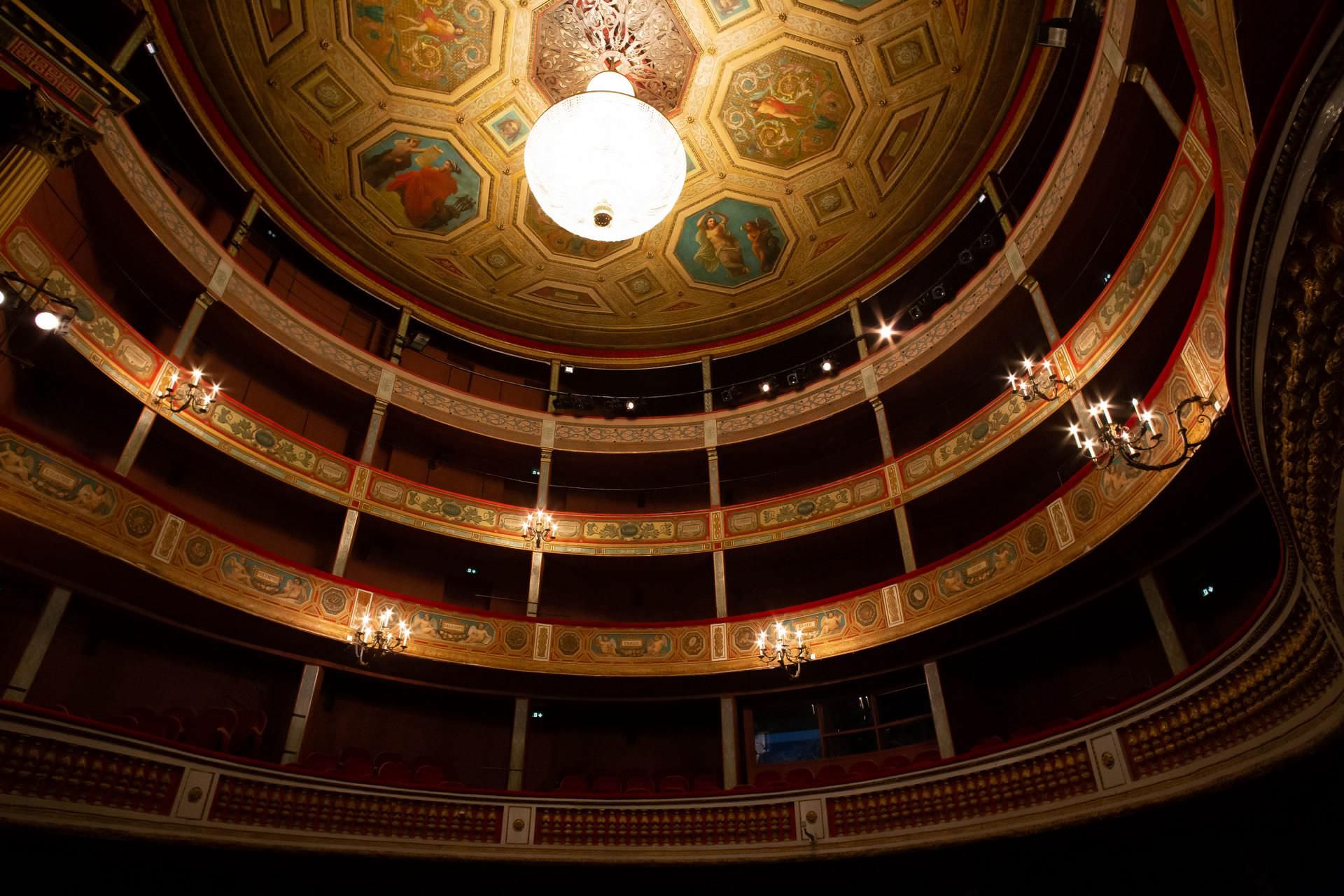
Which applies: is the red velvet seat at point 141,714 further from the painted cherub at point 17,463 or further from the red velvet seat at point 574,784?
the red velvet seat at point 574,784

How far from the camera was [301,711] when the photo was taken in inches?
408

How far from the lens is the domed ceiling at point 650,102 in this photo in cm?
1187

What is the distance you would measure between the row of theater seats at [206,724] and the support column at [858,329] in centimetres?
1163

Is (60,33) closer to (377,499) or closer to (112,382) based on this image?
(112,382)

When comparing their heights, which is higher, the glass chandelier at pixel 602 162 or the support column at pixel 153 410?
the glass chandelier at pixel 602 162

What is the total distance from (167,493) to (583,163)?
7.87 meters

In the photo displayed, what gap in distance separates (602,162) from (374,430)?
6.59m

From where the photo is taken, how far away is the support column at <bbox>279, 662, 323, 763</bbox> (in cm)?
1012

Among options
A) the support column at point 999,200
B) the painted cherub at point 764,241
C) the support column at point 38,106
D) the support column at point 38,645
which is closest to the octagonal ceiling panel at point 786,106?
the painted cherub at point 764,241

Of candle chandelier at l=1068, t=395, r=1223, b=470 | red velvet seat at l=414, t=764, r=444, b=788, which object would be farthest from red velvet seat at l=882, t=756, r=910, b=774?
red velvet seat at l=414, t=764, r=444, b=788

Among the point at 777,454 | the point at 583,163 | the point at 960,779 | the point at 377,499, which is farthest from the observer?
the point at 777,454

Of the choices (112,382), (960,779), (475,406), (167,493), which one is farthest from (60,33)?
(960,779)

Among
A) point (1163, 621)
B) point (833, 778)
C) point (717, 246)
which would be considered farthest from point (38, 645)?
point (1163, 621)

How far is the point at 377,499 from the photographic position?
12867mm
